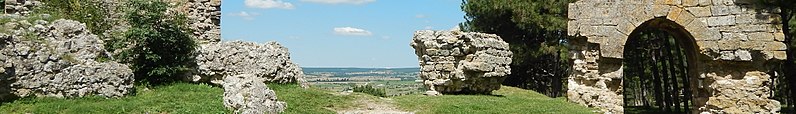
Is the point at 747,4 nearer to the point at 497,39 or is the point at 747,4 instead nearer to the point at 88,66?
the point at 497,39

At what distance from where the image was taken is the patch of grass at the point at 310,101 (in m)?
12.5

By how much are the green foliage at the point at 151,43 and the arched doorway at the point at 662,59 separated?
389 inches

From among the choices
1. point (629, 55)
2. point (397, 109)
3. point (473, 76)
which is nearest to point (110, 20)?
point (397, 109)

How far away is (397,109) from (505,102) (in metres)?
2.97

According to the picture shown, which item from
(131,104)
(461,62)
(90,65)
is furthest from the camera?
(461,62)

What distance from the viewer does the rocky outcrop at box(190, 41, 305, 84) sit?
1597 cm

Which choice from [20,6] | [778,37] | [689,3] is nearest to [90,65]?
[20,6]

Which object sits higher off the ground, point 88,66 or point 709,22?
point 709,22

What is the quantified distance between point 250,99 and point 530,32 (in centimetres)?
2000

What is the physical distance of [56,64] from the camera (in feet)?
42.2

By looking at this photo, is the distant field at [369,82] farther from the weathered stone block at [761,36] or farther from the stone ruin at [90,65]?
the weathered stone block at [761,36]

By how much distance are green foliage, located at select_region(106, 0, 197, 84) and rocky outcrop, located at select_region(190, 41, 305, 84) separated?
0.57 m

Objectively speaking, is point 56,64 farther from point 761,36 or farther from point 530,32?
point 530,32

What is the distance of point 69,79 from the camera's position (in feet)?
42.3
